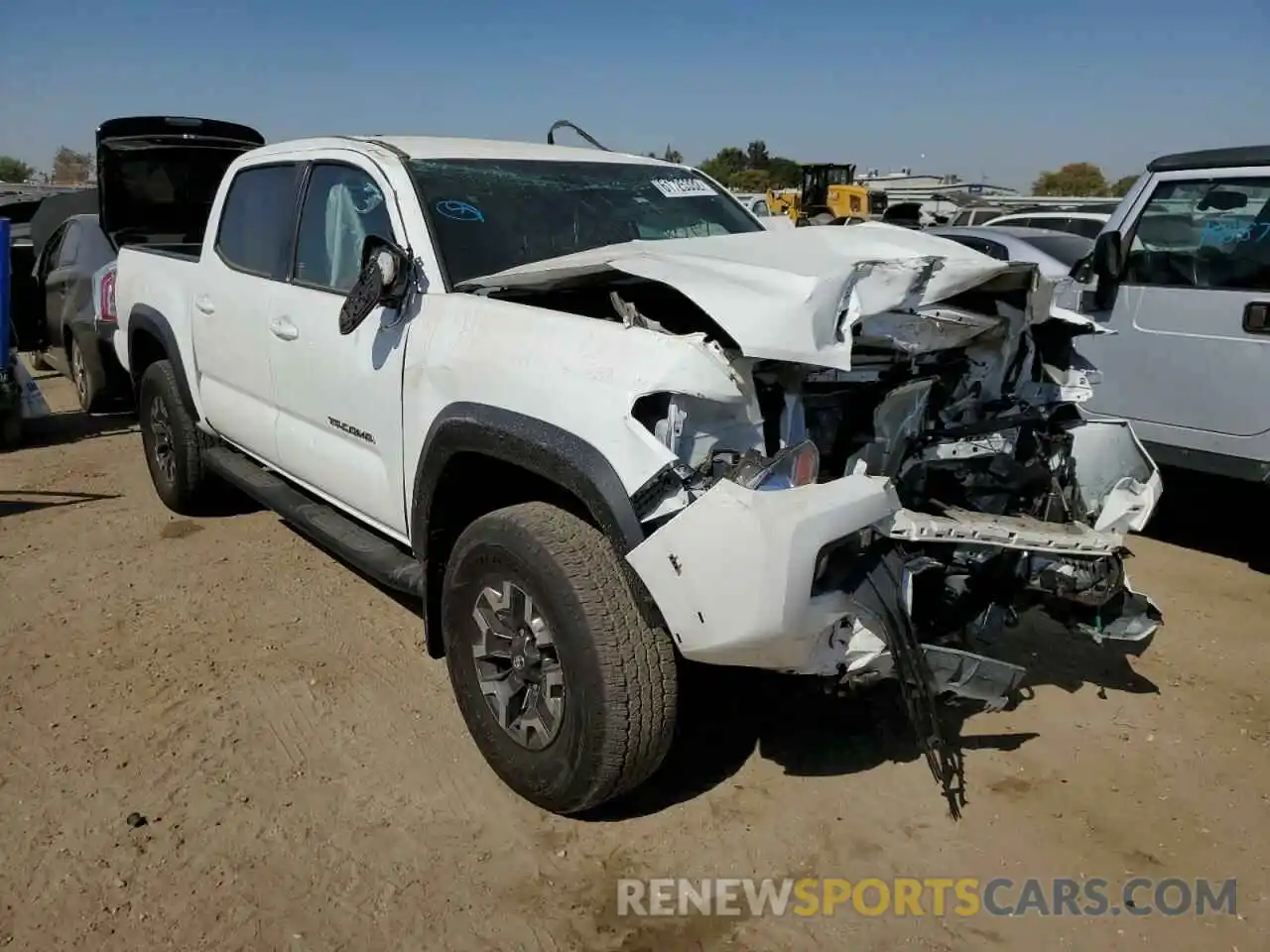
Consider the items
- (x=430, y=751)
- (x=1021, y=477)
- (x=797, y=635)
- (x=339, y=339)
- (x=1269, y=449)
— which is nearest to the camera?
(x=797, y=635)

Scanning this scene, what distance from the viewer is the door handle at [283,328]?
393cm

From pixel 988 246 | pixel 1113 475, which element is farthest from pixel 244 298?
pixel 988 246

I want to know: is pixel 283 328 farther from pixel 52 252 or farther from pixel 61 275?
pixel 52 252

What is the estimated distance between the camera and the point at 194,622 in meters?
4.36

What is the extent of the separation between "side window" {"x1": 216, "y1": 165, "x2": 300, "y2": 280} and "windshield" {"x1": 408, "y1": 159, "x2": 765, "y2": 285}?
0.92m

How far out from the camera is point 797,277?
255 cm

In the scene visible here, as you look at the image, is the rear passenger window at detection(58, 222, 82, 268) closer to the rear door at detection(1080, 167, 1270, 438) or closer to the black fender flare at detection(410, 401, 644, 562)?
the black fender flare at detection(410, 401, 644, 562)

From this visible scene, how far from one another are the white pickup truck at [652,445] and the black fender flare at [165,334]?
1256 mm

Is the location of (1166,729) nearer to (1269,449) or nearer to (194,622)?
(1269,449)

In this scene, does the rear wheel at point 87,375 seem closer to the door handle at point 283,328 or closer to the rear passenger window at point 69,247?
the rear passenger window at point 69,247

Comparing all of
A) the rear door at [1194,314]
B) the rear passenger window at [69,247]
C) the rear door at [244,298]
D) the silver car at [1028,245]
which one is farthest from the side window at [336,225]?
the rear passenger window at [69,247]

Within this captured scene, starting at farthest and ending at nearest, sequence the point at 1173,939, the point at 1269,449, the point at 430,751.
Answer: the point at 1269,449
the point at 430,751
the point at 1173,939

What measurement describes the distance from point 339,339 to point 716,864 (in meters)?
2.20

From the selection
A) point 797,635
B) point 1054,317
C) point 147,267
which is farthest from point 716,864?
point 147,267
